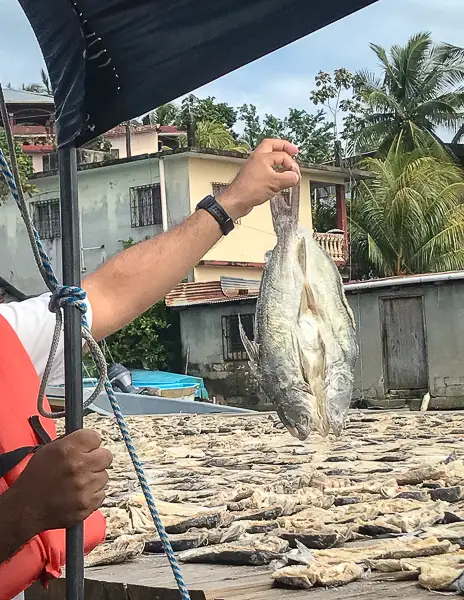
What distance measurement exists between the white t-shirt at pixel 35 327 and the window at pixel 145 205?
24.7 m

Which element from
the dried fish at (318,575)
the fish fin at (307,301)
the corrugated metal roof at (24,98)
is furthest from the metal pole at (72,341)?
the corrugated metal roof at (24,98)

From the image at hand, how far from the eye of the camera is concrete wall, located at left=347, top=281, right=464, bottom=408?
2186 cm

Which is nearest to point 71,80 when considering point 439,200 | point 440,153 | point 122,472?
point 122,472

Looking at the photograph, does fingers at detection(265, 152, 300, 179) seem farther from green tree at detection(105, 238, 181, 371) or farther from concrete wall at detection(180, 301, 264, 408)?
green tree at detection(105, 238, 181, 371)

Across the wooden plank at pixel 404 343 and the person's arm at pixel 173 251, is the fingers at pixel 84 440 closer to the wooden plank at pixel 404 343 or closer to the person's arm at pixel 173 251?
the person's arm at pixel 173 251

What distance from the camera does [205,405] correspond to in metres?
18.6

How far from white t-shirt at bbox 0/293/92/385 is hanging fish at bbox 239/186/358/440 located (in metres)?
0.90

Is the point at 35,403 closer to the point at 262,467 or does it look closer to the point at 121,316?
the point at 121,316

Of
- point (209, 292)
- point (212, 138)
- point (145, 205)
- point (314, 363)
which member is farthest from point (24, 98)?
point (314, 363)

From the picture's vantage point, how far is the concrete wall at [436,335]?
21.9 metres

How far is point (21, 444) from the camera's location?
7.09ft

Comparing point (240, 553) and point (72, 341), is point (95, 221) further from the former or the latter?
point (72, 341)

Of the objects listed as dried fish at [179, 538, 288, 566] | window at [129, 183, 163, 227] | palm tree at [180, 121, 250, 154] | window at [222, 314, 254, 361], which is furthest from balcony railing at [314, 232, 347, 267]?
dried fish at [179, 538, 288, 566]

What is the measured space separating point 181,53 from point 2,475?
0.98 metres
